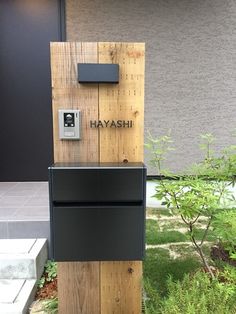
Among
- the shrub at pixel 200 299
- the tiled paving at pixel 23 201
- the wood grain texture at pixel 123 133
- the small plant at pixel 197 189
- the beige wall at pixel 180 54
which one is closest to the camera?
the shrub at pixel 200 299

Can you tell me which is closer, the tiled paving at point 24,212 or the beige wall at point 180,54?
the tiled paving at point 24,212

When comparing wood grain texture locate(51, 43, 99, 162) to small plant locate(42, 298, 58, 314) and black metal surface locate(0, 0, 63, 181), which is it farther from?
black metal surface locate(0, 0, 63, 181)

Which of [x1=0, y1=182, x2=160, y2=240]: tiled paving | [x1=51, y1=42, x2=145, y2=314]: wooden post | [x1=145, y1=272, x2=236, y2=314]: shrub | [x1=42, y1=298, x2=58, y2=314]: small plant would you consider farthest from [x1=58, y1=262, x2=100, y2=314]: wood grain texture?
[x1=0, y1=182, x2=160, y2=240]: tiled paving

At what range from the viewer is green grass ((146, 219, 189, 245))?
323cm

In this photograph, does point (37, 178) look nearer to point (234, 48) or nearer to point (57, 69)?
point (57, 69)

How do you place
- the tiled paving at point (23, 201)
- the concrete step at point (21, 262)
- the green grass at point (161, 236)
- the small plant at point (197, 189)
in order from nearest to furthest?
the small plant at point (197, 189), the concrete step at point (21, 262), the tiled paving at point (23, 201), the green grass at point (161, 236)

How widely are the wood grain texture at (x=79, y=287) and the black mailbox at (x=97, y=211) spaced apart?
253 millimetres

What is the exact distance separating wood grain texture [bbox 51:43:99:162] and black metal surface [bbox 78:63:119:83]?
0.14 feet

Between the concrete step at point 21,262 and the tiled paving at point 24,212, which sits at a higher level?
the tiled paving at point 24,212

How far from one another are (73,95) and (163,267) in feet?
5.81

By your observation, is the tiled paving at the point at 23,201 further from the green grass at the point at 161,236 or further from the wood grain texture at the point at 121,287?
the green grass at the point at 161,236

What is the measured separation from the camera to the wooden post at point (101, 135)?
1.81 meters

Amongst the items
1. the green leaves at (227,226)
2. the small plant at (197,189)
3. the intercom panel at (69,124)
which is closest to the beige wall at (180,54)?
the small plant at (197,189)

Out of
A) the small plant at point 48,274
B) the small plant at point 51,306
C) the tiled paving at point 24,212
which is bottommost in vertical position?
the small plant at point 51,306
